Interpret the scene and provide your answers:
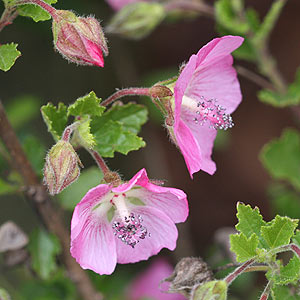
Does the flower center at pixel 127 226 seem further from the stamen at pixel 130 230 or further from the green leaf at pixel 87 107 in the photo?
the green leaf at pixel 87 107

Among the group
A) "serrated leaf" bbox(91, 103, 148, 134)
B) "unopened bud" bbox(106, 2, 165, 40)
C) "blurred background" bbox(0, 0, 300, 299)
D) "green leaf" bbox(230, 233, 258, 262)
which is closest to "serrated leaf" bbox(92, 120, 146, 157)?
"serrated leaf" bbox(91, 103, 148, 134)

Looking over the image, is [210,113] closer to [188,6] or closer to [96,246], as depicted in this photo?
[96,246]

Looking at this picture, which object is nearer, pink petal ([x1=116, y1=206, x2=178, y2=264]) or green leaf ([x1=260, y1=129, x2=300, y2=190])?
pink petal ([x1=116, y1=206, x2=178, y2=264])

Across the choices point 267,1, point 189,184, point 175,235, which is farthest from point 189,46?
point 175,235

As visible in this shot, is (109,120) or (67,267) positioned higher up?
(109,120)

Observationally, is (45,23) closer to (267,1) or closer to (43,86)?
(43,86)

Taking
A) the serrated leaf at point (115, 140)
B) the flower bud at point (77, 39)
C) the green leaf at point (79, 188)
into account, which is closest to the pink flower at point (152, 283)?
the green leaf at point (79, 188)

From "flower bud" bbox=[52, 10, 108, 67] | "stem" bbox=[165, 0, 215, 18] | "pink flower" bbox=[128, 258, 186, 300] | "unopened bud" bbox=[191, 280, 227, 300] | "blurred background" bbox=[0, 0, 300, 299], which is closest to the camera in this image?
"unopened bud" bbox=[191, 280, 227, 300]

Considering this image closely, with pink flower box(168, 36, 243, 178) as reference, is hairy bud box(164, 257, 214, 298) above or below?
below

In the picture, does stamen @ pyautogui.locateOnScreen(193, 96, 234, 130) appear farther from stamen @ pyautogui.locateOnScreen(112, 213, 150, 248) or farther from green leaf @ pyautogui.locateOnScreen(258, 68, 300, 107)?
green leaf @ pyautogui.locateOnScreen(258, 68, 300, 107)
